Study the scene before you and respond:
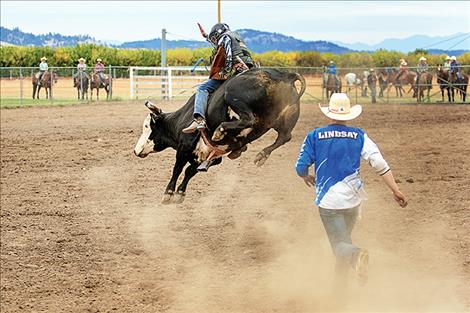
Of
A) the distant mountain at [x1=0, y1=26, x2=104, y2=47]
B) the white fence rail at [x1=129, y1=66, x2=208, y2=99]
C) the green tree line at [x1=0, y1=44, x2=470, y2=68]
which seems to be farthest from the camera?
the distant mountain at [x1=0, y1=26, x2=104, y2=47]

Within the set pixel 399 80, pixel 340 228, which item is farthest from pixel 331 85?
pixel 340 228

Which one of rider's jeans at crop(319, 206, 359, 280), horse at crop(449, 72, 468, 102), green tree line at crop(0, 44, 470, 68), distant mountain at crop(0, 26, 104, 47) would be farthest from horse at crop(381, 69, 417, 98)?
distant mountain at crop(0, 26, 104, 47)

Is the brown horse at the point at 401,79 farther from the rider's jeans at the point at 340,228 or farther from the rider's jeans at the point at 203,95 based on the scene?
the rider's jeans at the point at 340,228

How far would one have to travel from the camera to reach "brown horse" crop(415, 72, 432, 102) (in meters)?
31.5

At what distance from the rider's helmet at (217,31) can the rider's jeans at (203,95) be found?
18.6 inches

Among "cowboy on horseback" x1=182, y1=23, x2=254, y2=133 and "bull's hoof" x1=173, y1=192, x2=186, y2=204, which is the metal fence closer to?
"cowboy on horseback" x1=182, y1=23, x2=254, y2=133

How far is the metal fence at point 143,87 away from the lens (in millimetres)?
32500

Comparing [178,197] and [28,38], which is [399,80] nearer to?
[178,197]

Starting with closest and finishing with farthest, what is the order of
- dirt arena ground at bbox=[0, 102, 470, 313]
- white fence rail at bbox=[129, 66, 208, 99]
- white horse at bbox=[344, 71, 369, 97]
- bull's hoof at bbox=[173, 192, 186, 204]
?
bull's hoof at bbox=[173, 192, 186, 204], dirt arena ground at bbox=[0, 102, 470, 313], white fence rail at bbox=[129, 66, 208, 99], white horse at bbox=[344, 71, 369, 97]

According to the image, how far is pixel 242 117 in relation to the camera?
827 cm

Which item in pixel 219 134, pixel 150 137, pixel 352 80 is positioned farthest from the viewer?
pixel 352 80

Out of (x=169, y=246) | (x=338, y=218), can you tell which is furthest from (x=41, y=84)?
(x=338, y=218)

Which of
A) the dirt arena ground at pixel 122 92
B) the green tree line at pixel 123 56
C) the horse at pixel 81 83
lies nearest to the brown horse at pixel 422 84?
the dirt arena ground at pixel 122 92

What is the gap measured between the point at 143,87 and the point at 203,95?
26739mm
